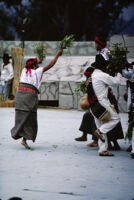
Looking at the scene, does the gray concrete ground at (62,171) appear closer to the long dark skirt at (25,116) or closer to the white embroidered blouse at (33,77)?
the long dark skirt at (25,116)

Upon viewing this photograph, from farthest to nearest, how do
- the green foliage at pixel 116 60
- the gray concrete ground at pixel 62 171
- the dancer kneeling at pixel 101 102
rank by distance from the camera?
1. the green foliage at pixel 116 60
2. the dancer kneeling at pixel 101 102
3. the gray concrete ground at pixel 62 171

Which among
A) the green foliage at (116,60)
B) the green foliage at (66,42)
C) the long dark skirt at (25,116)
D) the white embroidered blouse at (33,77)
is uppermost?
the green foliage at (66,42)

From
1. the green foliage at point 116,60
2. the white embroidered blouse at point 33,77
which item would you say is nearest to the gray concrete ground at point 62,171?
the white embroidered blouse at point 33,77

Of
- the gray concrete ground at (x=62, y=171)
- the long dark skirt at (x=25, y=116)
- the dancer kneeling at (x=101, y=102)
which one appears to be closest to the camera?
the gray concrete ground at (x=62, y=171)

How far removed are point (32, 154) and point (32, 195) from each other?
2706mm

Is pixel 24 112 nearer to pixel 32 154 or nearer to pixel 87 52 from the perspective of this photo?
pixel 32 154

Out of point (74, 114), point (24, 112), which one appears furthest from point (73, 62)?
point (24, 112)

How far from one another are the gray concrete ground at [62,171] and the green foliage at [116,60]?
1449mm

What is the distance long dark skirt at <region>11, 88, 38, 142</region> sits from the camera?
26.9 feet

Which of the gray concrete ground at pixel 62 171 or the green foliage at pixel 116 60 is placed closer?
the gray concrete ground at pixel 62 171

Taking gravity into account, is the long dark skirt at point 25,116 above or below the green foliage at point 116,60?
below

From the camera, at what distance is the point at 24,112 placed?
827 centimetres

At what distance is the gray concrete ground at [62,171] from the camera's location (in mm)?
5020

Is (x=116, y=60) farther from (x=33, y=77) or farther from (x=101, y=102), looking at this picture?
(x=33, y=77)
